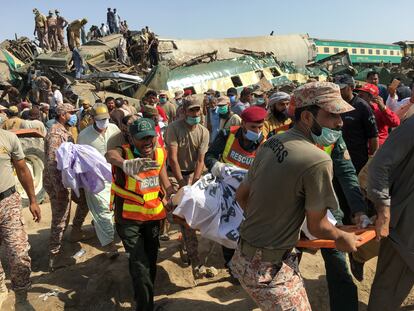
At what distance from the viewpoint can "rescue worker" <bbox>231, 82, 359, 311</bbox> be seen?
214cm

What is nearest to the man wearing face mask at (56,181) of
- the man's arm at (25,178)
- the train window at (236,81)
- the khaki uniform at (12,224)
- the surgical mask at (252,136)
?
the man's arm at (25,178)

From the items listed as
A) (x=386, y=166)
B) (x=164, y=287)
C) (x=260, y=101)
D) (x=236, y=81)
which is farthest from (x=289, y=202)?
(x=236, y=81)

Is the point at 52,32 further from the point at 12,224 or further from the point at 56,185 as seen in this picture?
the point at 12,224

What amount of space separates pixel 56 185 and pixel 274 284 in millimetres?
3564

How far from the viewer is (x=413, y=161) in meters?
2.84

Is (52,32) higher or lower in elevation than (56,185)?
higher

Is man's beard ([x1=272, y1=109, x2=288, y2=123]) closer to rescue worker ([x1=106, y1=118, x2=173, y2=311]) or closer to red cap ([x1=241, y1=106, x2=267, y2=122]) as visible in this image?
red cap ([x1=241, y1=106, x2=267, y2=122])

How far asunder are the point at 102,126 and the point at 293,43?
2579 cm

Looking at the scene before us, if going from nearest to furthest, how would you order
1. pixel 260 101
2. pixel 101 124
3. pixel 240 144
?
pixel 240 144 < pixel 101 124 < pixel 260 101

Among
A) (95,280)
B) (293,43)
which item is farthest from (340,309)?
(293,43)

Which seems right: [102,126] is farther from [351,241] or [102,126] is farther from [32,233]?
[351,241]

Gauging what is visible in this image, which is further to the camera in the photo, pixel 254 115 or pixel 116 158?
pixel 254 115

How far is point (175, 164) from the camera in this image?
5125 mm

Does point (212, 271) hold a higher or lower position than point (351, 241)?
lower
